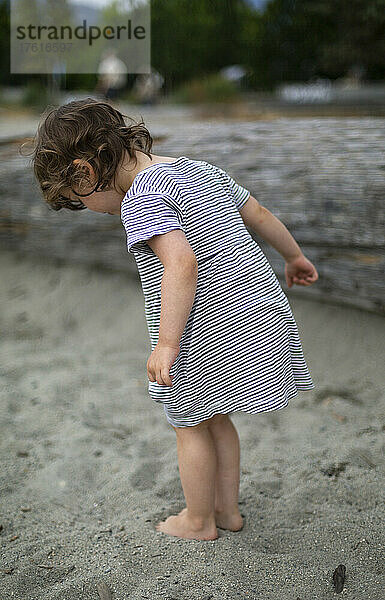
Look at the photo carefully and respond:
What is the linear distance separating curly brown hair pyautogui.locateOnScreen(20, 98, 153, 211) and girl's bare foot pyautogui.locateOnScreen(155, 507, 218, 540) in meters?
1.16

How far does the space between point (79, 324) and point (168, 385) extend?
2.46 meters

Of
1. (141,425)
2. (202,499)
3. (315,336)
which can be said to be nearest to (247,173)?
(315,336)

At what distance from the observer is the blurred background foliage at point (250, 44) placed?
36.3 ft

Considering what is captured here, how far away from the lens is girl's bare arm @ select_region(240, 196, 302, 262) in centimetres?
207

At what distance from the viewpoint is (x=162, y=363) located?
5.49 ft

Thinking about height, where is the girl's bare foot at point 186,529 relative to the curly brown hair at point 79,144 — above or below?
below

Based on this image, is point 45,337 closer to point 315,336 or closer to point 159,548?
point 315,336

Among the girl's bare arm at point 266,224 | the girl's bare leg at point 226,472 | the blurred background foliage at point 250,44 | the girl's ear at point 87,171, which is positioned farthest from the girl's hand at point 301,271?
the blurred background foliage at point 250,44

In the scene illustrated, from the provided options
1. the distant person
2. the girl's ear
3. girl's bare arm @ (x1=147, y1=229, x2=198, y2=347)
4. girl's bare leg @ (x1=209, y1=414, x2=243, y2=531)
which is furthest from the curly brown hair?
the distant person

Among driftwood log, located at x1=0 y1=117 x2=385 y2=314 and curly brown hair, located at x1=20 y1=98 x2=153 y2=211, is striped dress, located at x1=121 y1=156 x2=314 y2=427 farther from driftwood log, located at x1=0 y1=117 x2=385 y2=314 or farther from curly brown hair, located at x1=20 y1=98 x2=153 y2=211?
driftwood log, located at x1=0 y1=117 x2=385 y2=314

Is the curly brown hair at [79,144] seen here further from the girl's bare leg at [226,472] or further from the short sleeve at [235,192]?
the girl's bare leg at [226,472]

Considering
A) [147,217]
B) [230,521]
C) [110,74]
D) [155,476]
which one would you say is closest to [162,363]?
[147,217]

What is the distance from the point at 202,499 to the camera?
2010 mm

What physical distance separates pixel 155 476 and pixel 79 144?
139 cm
